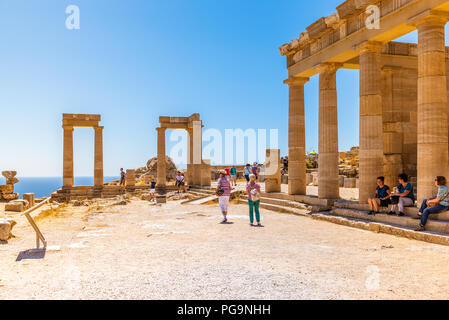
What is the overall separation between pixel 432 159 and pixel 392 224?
2129 mm

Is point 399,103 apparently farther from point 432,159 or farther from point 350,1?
point 432,159

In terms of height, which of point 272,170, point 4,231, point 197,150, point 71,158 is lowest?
point 4,231

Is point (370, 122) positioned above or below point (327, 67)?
below

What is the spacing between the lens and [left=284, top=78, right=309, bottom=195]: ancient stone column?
17266 mm

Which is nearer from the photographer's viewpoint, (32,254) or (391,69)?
(32,254)

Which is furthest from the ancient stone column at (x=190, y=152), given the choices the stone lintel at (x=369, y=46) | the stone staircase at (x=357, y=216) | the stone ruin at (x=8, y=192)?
the stone lintel at (x=369, y=46)

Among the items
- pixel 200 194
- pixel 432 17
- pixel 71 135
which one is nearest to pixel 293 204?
pixel 432 17

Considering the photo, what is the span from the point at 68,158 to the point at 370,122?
26.7 metres

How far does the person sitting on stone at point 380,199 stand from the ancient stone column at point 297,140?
218 inches

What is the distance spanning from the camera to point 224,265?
678 centimetres

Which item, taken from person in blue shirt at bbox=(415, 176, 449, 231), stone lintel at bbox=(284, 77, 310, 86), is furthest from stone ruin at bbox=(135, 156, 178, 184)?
person in blue shirt at bbox=(415, 176, 449, 231)

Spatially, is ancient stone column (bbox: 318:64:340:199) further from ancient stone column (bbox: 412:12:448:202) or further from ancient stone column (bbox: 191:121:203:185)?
ancient stone column (bbox: 191:121:203:185)

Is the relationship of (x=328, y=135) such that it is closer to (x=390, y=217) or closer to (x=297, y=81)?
(x=297, y=81)

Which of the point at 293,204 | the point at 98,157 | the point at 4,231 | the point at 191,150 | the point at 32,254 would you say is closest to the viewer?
the point at 32,254
